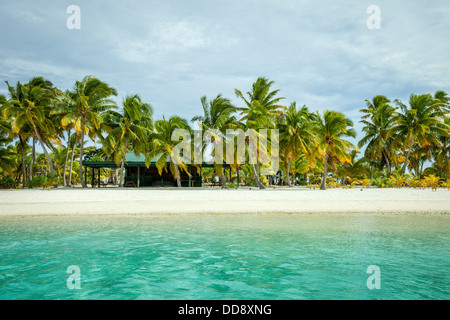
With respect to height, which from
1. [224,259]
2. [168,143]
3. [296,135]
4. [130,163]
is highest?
[296,135]

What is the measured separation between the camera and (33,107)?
24328mm

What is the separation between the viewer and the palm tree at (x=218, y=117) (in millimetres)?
24359

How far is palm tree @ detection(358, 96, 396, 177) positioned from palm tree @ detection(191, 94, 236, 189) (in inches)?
681

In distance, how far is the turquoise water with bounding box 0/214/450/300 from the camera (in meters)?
4.69

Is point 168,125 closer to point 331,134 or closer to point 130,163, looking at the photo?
point 130,163

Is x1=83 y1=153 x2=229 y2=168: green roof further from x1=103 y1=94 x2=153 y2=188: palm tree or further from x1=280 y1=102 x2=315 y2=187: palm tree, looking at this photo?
x1=280 y1=102 x2=315 y2=187: palm tree

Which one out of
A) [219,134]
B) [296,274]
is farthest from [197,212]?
[219,134]

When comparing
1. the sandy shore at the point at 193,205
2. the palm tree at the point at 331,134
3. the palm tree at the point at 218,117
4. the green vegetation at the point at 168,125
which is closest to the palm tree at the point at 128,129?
the green vegetation at the point at 168,125

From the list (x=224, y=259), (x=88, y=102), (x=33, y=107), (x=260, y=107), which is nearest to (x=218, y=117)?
(x=260, y=107)

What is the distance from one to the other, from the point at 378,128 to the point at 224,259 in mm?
32587

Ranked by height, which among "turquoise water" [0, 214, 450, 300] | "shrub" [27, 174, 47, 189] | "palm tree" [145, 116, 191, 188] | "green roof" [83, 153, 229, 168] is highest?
"palm tree" [145, 116, 191, 188]

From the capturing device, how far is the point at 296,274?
5.41 m

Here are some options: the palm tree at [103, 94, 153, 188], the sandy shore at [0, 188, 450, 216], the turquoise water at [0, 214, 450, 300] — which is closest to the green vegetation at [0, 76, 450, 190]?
the palm tree at [103, 94, 153, 188]
